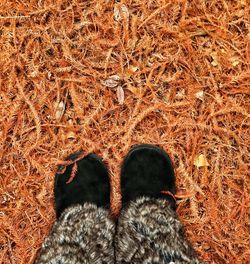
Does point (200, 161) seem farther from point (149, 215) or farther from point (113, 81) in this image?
point (113, 81)

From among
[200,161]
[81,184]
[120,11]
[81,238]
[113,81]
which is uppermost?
[120,11]

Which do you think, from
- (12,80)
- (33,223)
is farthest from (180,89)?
(33,223)

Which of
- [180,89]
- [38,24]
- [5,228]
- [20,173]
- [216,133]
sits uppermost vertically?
[38,24]

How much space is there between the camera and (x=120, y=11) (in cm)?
234

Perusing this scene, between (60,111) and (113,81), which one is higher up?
(113,81)

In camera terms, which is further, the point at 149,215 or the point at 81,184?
the point at 81,184

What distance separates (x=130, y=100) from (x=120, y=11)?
17.8 inches

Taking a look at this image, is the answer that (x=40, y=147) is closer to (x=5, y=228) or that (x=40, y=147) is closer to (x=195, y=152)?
(x=5, y=228)

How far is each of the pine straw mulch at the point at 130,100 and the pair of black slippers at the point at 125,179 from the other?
5 centimetres

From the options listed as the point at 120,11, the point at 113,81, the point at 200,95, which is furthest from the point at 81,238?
the point at 120,11

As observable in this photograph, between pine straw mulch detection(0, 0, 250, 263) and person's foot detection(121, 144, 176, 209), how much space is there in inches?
1.9

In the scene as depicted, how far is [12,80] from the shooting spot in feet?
7.75

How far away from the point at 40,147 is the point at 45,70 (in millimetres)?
397

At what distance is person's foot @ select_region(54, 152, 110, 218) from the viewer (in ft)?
7.85
